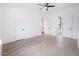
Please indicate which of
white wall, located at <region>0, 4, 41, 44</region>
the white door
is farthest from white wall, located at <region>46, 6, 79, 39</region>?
white wall, located at <region>0, 4, 41, 44</region>

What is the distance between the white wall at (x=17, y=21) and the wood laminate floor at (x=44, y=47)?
0.31 ft

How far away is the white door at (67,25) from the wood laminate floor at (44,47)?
0.27 feet

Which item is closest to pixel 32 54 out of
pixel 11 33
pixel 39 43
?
pixel 39 43

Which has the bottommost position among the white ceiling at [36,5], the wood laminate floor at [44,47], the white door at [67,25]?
the wood laminate floor at [44,47]

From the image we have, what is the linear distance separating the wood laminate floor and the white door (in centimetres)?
8

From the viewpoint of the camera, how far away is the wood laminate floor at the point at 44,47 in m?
1.33

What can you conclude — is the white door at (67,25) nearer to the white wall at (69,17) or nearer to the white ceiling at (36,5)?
the white wall at (69,17)

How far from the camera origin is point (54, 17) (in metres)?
1.34

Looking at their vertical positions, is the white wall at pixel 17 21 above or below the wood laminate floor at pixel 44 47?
above

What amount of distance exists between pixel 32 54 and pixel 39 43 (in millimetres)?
179

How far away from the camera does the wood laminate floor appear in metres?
1.33

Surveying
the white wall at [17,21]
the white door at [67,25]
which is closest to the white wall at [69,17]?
the white door at [67,25]

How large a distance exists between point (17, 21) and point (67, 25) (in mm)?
684

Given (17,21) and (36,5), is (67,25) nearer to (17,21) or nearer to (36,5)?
(36,5)
